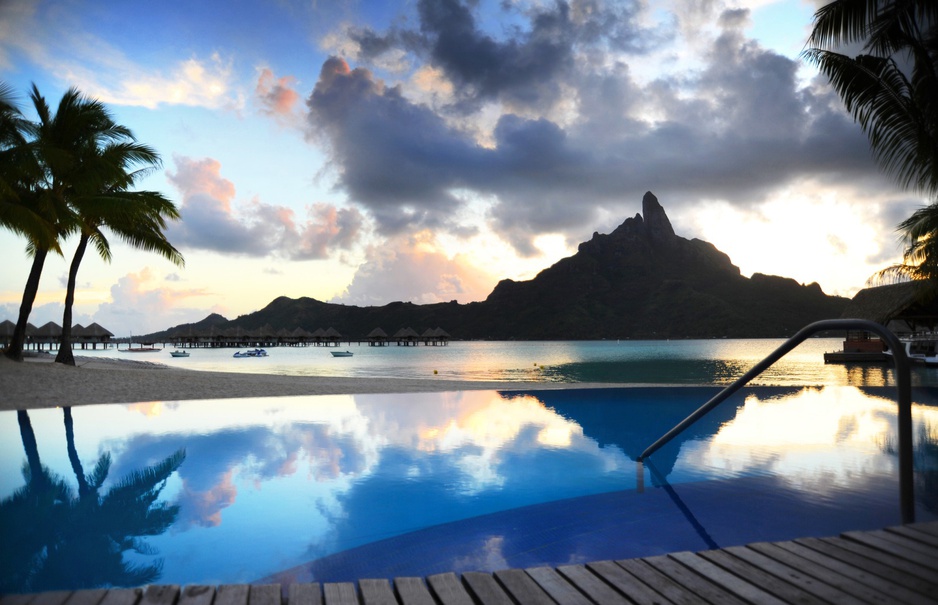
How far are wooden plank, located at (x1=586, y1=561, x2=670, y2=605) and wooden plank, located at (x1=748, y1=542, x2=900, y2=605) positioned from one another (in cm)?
83

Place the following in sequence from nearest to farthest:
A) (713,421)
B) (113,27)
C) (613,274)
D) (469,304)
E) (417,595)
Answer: (417,595) → (113,27) → (713,421) → (613,274) → (469,304)

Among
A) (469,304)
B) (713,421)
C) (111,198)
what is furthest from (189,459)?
(469,304)

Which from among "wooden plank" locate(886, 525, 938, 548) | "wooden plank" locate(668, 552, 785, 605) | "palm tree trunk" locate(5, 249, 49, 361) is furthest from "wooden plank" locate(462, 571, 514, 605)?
"palm tree trunk" locate(5, 249, 49, 361)

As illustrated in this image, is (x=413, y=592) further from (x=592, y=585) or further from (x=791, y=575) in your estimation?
(x=791, y=575)

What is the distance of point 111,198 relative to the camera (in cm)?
1778

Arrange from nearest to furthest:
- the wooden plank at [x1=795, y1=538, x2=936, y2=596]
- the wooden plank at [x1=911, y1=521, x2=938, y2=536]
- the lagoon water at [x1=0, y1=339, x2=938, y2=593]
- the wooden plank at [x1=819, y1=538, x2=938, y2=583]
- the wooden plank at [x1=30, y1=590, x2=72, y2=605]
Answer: the wooden plank at [x1=30, y1=590, x2=72, y2=605]
the wooden plank at [x1=795, y1=538, x2=936, y2=596]
the wooden plank at [x1=819, y1=538, x2=938, y2=583]
the wooden plank at [x1=911, y1=521, x2=938, y2=536]
the lagoon water at [x1=0, y1=339, x2=938, y2=593]

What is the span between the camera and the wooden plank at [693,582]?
2.50 m

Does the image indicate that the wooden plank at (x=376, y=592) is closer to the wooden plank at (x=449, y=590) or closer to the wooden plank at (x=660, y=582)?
the wooden plank at (x=449, y=590)

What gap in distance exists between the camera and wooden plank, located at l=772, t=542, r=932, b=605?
2.48m

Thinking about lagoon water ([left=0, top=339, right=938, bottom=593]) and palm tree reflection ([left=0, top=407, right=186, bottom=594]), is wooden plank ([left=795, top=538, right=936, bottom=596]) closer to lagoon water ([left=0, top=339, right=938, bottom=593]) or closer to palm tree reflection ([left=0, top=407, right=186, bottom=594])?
lagoon water ([left=0, top=339, right=938, bottom=593])

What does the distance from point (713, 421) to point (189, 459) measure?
9.86 meters

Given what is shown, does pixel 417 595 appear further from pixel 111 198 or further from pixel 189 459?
pixel 111 198

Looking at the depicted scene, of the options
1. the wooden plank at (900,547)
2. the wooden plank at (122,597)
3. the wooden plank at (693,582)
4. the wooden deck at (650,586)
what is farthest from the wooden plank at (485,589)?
the wooden plank at (900,547)

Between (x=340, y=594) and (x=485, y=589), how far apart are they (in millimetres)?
657
